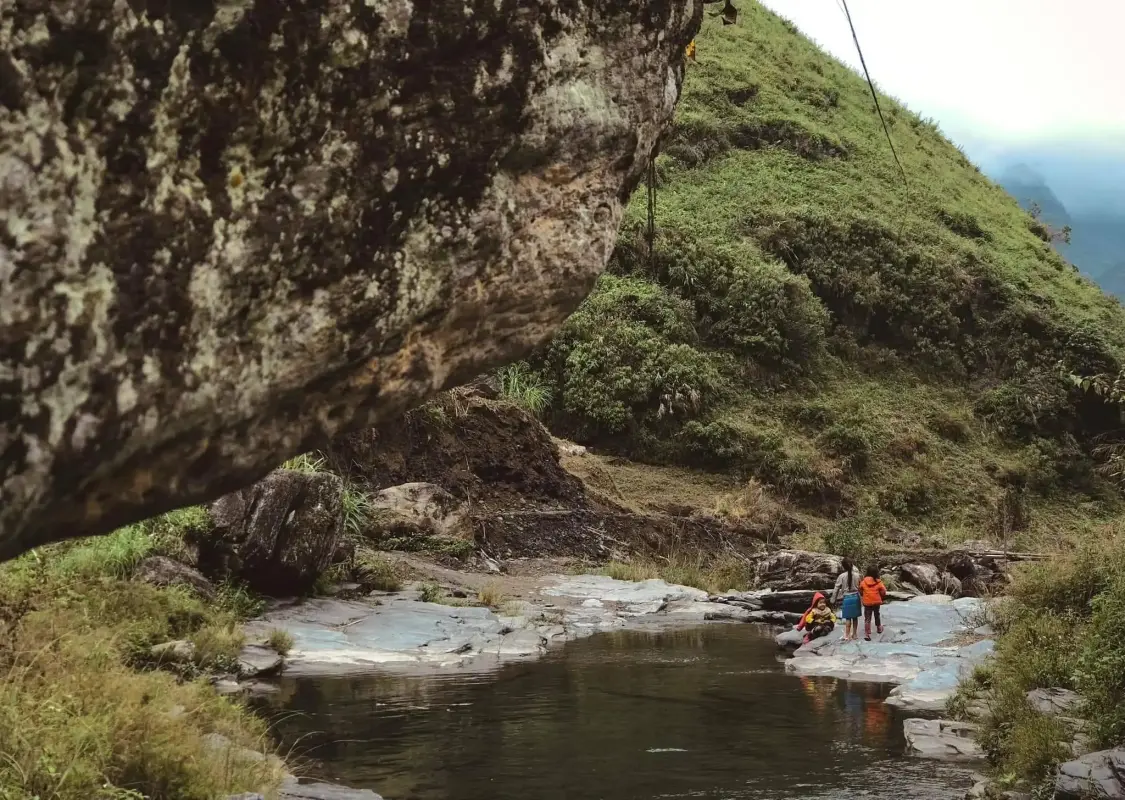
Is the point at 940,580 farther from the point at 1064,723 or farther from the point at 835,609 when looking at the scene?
the point at 1064,723

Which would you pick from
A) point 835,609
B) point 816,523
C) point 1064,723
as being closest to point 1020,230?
point 816,523

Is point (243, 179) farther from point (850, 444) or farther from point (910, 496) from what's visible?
point (850, 444)

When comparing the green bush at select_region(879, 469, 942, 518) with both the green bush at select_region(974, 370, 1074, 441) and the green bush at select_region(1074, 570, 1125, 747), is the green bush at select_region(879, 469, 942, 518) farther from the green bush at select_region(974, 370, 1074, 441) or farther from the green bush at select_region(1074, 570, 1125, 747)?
the green bush at select_region(1074, 570, 1125, 747)

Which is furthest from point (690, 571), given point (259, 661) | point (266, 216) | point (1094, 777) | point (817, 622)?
point (266, 216)

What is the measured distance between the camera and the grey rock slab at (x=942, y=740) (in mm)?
9836

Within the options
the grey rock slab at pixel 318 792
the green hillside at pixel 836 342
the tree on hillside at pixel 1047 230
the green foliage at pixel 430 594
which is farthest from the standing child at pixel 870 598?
the tree on hillside at pixel 1047 230

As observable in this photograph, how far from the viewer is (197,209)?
2.41 metres

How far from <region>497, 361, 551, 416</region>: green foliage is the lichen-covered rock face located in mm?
25131

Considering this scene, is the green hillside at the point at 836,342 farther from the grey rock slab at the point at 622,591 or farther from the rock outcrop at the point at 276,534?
the rock outcrop at the point at 276,534

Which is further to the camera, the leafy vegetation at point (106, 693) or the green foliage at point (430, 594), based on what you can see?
the green foliage at point (430, 594)

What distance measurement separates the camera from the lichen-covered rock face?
2.11m

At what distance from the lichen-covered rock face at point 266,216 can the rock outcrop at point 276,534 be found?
1279 centimetres

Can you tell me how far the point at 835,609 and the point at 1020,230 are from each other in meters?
41.7

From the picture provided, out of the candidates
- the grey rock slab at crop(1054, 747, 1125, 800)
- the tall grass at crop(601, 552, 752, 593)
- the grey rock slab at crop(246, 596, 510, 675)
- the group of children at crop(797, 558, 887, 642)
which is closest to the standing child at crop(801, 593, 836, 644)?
the group of children at crop(797, 558, 887, 642)
